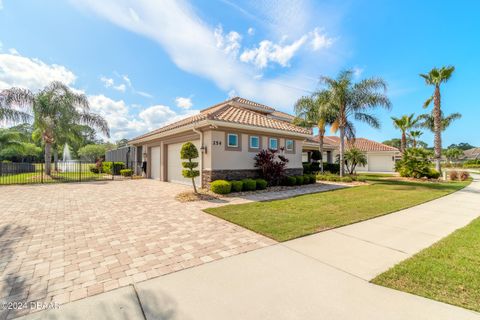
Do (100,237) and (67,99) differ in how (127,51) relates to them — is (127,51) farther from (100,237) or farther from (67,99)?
(100,237)

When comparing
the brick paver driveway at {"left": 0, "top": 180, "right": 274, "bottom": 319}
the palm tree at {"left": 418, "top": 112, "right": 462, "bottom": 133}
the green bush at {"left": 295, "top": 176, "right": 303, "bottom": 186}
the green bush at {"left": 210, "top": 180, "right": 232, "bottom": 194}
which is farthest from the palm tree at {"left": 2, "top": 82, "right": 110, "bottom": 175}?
the palm tree at {"left": 418, "top": 112, "right": 462, "bottom": 133}

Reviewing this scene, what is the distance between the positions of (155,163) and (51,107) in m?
8.67

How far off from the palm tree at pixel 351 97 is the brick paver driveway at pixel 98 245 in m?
13.5

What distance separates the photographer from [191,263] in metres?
3.54

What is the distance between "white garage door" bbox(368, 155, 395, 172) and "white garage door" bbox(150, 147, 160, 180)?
29.2m

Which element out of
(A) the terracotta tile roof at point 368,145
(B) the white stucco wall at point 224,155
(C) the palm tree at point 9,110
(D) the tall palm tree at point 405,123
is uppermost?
(D) the tall palm tree at point 405,123

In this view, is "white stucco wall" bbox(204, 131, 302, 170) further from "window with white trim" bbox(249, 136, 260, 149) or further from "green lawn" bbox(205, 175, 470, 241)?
"green lawn" bbox(205, 175, 470, 241)

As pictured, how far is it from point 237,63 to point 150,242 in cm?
1274

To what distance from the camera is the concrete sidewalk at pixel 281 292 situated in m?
2.37

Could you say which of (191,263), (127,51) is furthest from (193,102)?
(191,263)

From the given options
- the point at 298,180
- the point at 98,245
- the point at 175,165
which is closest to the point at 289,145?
the point at 298,180

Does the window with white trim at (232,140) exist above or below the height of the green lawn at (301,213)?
above

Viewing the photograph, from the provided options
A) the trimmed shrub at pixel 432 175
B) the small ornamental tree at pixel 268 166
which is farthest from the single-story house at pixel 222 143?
the trimmed shrub at pixel 432 175

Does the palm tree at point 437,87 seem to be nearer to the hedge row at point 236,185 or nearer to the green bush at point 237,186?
the hedge row at point 236,185
